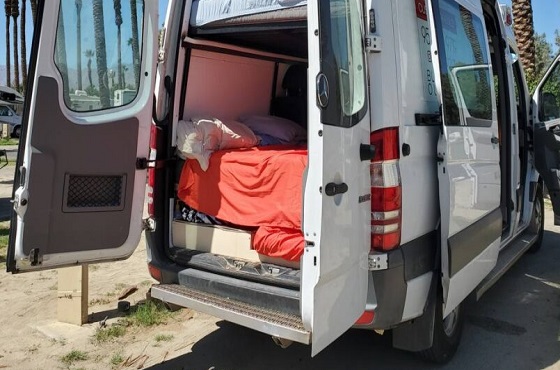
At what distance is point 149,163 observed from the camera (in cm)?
357

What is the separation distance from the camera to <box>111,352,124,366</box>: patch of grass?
3.75 metres

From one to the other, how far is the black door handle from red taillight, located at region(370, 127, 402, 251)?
11.2 inches

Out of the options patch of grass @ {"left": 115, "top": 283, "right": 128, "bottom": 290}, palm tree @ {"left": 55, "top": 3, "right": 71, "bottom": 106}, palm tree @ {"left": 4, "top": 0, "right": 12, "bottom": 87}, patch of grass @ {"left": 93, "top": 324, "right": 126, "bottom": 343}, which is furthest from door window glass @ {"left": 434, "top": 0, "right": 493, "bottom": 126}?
palm tree @ {"left": 4, "top": 0, "right": 12, "bottom": 87}

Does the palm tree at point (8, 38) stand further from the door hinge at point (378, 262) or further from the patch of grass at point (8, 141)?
the door hinge at point (378, 262)

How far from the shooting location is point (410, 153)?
2900mm

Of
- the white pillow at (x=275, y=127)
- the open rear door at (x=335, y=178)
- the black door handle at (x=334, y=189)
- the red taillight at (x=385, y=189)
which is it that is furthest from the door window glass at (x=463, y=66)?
the white pillow at (x=275, y=127)

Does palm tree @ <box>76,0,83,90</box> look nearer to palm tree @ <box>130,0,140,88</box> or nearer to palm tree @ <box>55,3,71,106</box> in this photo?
palm tree @ <box>55,3,71,106</box>

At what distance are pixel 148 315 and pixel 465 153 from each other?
2.78 meters

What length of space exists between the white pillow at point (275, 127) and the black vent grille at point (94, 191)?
177cm

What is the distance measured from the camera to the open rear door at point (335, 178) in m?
2.48

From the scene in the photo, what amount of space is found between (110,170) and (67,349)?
62.0 inches

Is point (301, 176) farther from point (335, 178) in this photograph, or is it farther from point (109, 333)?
point (109, 333)

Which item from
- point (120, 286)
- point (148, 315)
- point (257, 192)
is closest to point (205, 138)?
point (257, 192)

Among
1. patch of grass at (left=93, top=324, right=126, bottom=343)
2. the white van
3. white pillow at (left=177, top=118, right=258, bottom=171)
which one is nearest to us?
A: the white van
